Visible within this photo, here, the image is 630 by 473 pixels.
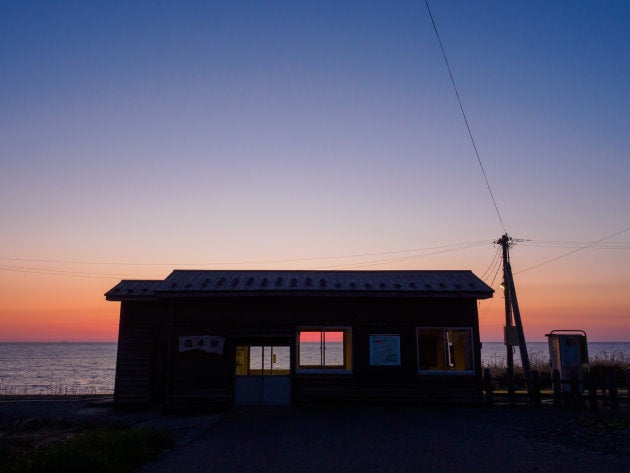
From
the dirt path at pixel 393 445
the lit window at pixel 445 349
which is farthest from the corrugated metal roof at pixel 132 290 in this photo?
the lit window at pixel 445 349

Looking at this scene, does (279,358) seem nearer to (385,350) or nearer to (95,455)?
(385,350)

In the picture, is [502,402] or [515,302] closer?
[502,402]

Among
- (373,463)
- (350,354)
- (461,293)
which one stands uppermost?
(461,293)

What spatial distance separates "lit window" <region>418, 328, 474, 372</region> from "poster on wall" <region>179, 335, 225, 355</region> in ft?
22.7

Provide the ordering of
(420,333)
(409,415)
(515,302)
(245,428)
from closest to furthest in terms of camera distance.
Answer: (245,428)
(409,415)
(420,333)
(515,302)

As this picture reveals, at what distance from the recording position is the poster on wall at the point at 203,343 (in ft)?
61.8

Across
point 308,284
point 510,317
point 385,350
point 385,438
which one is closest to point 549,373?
point 510,317

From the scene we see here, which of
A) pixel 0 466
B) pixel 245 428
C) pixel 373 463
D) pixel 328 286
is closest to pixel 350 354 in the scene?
pixel 328 286

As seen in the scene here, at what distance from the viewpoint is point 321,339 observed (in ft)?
64.4

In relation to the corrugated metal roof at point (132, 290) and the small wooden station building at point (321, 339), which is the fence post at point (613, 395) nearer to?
the small wooden station building at point (321, 339)

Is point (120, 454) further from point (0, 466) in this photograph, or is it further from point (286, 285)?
point (286, 285)

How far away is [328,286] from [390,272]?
3.22 m

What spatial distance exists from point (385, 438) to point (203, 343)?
8296mm

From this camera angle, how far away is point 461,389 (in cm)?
1878
